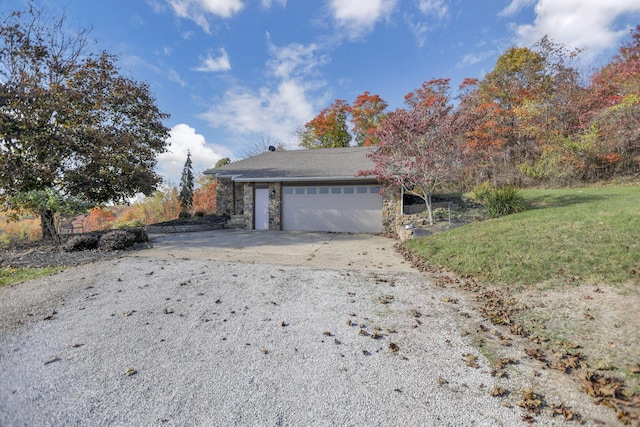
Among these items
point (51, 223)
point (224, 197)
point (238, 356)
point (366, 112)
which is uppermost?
point (366, 112)

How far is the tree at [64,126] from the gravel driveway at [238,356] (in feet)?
18.7

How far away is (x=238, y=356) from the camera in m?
2.90

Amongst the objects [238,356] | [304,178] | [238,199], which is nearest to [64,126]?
[238,199]

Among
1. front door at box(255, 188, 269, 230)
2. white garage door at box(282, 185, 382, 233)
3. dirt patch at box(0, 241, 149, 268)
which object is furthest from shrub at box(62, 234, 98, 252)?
white garage door at box(282, 185, 382, 233)

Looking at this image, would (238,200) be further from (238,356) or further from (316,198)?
A: (238,356)

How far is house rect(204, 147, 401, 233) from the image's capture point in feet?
37.9

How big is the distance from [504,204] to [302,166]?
8143mm

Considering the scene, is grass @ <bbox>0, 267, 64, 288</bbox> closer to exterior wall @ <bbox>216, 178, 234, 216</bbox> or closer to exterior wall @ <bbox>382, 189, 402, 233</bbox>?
exterior wall @ <bbox>216, 178, 234, 216</bbox>

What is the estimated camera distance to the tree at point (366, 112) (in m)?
22.4

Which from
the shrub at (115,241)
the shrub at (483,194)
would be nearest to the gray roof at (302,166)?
the shrub at (483,194)

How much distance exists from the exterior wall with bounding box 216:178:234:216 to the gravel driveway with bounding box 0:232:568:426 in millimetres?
9750

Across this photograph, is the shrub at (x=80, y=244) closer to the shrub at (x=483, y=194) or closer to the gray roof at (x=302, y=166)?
the gray roof at (x=302, y=166)

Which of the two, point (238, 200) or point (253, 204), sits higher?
point (238, 200)

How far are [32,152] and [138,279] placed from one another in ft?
26.4
